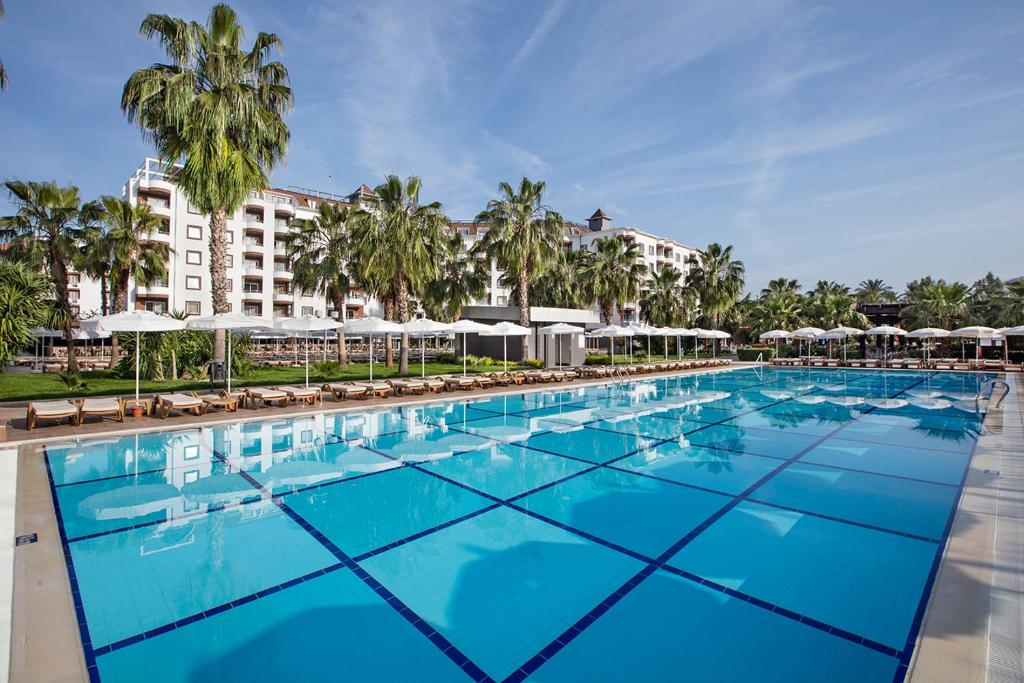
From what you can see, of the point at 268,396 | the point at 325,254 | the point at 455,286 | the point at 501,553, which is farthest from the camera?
the point at 455,286

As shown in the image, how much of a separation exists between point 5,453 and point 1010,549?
1485 cm

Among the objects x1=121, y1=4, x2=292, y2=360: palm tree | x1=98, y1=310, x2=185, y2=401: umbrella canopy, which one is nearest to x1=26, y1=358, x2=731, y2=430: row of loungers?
x1=98, y1=310, x2=185, y2=401: umbrella canopy

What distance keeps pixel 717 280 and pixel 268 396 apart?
3846cm

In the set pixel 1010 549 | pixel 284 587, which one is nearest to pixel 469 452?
pixel 284 587

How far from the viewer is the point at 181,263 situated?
40.5m

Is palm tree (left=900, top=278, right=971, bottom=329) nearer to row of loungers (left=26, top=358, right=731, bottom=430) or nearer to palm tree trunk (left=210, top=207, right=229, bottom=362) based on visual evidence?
row of loungers (left=26, top=358, right=731, bottom=430)

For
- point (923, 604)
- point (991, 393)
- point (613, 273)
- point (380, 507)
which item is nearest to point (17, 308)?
point (380, 507)

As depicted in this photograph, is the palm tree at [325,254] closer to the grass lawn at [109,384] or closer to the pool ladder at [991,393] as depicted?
the grass lawn at [109,384]

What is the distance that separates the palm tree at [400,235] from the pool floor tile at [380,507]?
13825 millimetres

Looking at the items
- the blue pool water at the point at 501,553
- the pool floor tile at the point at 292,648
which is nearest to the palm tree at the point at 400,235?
the blue pool water at the point at 501,553

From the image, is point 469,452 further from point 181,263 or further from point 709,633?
point 181,263

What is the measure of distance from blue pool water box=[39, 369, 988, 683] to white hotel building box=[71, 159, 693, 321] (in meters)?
28.1

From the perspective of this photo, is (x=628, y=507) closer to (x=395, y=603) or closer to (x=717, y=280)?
(x=395, y=603)

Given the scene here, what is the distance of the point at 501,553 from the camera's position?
568 centimetres
